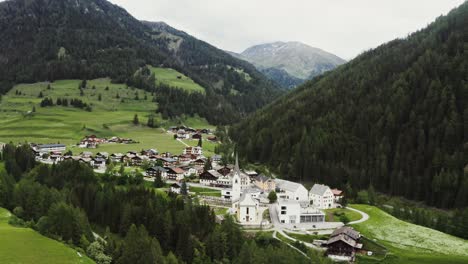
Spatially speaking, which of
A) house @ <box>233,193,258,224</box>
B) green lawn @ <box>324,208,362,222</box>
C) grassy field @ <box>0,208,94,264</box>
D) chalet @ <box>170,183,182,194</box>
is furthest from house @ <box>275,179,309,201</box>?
grassy field @ <box>0,208,94,264</box>

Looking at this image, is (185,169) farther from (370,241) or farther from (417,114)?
(417,114)

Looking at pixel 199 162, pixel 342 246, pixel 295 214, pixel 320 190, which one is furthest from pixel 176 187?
pixel 342 246

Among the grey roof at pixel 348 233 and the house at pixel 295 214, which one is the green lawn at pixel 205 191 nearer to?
the house at pixel 295 214

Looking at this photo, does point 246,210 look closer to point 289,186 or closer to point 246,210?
point 246,210

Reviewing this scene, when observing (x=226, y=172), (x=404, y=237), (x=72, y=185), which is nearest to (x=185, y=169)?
(x=226, y=172)

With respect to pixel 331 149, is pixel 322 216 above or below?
below

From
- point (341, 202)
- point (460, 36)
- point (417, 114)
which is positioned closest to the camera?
point (341, 202)
